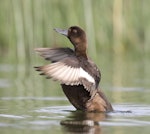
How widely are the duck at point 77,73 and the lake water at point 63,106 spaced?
8.1 inches

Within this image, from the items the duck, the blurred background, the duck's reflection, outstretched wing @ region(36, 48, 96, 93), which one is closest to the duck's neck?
the duck

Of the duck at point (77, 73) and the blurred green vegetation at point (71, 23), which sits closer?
the duck at point (77, 73)

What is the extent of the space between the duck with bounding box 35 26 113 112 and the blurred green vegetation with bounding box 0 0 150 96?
6067mm

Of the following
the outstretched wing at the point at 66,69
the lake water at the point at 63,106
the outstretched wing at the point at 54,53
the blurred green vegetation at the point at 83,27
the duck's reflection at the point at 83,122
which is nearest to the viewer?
the duck's reflection at the point at 83,122

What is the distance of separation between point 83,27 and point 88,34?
277 mm

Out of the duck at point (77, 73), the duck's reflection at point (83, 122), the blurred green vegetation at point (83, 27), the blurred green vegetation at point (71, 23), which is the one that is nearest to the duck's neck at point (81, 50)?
the duck at point (77, 73)

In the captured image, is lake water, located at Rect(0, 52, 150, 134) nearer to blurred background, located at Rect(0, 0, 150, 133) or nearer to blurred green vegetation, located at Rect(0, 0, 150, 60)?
blurred background, located at Rect(0, 0, 150, 133)

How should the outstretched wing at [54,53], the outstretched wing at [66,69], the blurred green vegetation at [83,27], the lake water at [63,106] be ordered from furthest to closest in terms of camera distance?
the blurred green vegetation at [83,27] → the outstretched wing at [54,53] → the outstretched wing at [66,69] → the lake water at [63,106]

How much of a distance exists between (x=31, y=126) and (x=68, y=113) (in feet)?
4.55

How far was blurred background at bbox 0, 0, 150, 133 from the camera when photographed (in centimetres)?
1527

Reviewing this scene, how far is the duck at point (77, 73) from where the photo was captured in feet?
26.9

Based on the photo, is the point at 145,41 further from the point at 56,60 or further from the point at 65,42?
the point at 56,60

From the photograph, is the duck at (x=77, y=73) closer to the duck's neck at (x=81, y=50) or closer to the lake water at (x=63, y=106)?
the duck's neck at (x=81, y=50)

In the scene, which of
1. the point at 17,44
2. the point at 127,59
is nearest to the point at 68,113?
the point at 17,44
